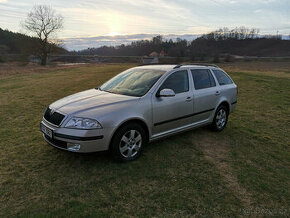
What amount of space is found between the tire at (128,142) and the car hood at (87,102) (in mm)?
504

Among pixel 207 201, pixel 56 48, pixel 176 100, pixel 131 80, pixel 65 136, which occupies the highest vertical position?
pixel 56 48

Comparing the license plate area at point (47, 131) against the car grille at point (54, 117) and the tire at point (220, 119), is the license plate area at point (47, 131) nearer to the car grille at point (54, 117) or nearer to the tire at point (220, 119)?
the car grille at point (54, 117)

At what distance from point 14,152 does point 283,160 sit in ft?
16.5

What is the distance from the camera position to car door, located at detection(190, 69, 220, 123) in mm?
4723

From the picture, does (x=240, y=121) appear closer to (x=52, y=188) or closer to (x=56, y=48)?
(x=52, y=188)

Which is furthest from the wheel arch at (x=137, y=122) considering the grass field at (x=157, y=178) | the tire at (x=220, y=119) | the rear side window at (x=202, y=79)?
the tire at (x=220, y=119)

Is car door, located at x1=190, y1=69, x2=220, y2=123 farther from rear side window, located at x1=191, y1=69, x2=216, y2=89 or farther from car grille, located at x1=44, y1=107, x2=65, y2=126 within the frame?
car grille, located at x1=44, y1=107, x2=65, y2=126

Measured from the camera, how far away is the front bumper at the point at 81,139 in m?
3.28

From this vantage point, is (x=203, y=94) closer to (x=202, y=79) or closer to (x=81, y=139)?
(x=202, y=79)

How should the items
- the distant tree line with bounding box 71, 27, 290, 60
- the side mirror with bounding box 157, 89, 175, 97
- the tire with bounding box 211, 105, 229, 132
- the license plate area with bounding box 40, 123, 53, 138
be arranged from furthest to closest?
the distant tree line with bounding box 71, 27, 290, 60 < the tire with bounding box 211, 105, 229, 132 < the side mirror with bounding box 157, 89, 175, 97 < the license plate area with bounding box 40, 123, 53, 138

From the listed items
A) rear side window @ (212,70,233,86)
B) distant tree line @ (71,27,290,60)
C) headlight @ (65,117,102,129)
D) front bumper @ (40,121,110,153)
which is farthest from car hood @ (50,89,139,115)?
distant tree line @ (71,27,290,60)

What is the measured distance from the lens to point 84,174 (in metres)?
3.39

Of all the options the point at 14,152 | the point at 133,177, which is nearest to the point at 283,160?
the point at 133,177

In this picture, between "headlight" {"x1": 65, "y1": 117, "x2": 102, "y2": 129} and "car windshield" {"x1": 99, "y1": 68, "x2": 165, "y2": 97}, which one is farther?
"car windshield" {"x1": 99, "y1": 68, "x2": 165, "y2": 97}
